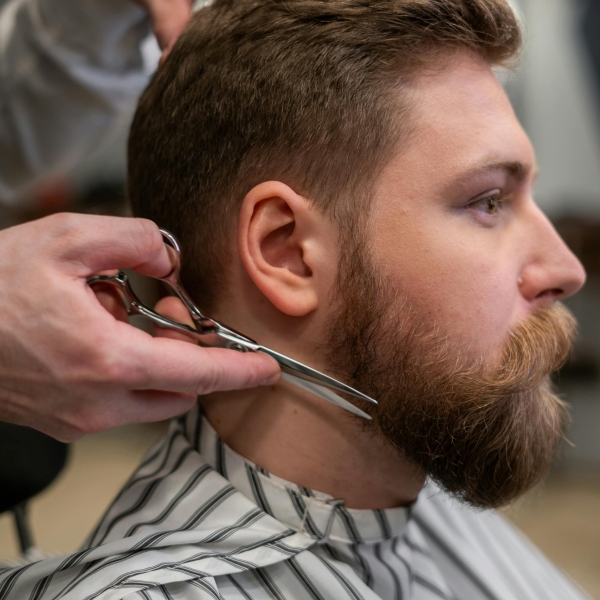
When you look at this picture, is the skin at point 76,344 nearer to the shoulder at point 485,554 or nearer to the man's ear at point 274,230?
the man's ear at point 274,230

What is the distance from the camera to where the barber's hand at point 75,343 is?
0.72 metres

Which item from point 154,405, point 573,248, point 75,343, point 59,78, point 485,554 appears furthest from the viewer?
point 573,248

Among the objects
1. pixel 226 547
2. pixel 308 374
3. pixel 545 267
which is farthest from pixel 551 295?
pixel 226 547

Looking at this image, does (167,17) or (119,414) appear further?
(167,17)

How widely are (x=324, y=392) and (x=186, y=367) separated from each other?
0.23 meters

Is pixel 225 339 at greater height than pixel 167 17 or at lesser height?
lesser

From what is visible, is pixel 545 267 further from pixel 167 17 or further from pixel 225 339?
pixel 167 17

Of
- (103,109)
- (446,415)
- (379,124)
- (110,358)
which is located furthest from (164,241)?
(103,109)

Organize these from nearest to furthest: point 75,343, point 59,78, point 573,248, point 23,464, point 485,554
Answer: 1. point 75,343
2. point 23,464
3. point 485,554
4. point 59,78
5. point 573,248

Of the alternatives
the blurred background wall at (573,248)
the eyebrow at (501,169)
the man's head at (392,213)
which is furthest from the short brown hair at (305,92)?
the blurred background wall at (573,248)

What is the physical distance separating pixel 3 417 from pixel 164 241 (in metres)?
0.29

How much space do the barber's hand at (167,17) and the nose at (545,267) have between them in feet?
2.27

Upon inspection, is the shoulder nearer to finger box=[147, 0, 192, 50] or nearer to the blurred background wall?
finger box=[147, 0, 192, 50]

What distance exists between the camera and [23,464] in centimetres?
115
